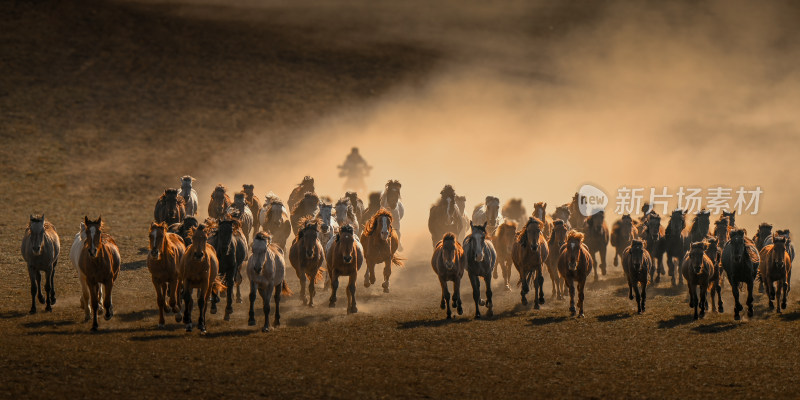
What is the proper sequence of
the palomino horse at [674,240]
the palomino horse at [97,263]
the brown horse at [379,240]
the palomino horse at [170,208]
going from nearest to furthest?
1. the palomino horse at [97,263]
2. the brown horse at [379,240]
3. the palomino horse at [674,240]
4. the palomino horse at [170,208]

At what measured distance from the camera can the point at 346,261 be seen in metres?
23.3

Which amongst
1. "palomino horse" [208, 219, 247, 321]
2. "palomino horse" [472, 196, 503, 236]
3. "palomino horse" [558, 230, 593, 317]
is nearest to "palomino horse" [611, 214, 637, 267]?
"palomino horse" [472, 196, 503, 236]

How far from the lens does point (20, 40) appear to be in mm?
71125

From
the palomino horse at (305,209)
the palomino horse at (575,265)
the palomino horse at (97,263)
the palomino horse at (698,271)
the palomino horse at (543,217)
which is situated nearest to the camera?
the palomino horse at (97,263)

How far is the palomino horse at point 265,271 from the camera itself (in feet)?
68.9

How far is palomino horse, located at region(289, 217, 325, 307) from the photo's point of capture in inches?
949

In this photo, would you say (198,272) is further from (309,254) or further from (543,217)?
(543,217)

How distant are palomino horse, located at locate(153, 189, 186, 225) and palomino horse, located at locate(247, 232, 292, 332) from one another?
916 cm

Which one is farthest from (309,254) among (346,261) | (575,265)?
(575,265)

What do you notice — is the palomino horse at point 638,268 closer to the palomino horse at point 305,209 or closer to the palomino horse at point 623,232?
the palomino horse at point 623,232

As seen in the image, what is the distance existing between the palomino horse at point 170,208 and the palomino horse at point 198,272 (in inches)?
381

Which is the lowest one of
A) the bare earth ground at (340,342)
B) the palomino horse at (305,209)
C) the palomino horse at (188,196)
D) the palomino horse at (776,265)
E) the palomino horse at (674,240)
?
the bare earth ground at (340,342)

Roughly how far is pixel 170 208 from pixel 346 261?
948cm

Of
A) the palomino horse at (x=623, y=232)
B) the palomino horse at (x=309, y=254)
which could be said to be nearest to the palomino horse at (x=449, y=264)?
the palomino horse at (x=309, y=254)
